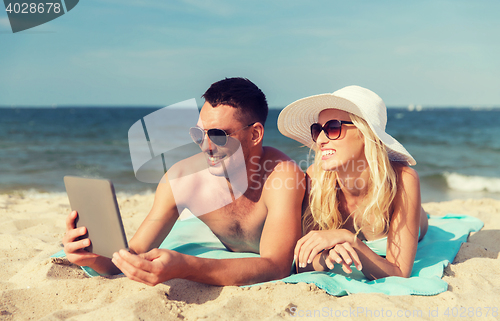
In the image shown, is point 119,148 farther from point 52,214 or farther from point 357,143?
point 357,143

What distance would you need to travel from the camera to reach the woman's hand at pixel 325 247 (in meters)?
2.30

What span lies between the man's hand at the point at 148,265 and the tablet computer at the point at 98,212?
A: 10cm

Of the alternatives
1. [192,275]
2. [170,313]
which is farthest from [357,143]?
[170,313]

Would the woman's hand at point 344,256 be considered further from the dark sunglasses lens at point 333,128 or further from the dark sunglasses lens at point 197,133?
the dark sunglasses lens at point 197,133

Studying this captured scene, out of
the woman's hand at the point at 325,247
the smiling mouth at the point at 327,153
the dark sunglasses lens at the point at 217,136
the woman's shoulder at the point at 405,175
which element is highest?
the dark sunglasses lens at the point at 217,136

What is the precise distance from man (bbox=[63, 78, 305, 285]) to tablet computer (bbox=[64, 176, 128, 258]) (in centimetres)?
8

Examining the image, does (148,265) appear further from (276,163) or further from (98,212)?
(276,163)

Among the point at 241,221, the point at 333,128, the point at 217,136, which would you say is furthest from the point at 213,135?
the point at 333,128

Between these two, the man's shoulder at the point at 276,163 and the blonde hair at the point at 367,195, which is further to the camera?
the man's shoulder at the point at 276,163

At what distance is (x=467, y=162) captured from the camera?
12.1 metres

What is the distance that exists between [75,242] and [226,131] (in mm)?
1245

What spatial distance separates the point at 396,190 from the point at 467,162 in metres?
11.3

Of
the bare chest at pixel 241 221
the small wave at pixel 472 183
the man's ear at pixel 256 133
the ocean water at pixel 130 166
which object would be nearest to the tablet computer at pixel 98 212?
the bare chest at pixel 241 221

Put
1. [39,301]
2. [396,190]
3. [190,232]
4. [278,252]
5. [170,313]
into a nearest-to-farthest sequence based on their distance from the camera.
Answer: [170,313], [39,301], [278,252], [396,190], [190,232]
